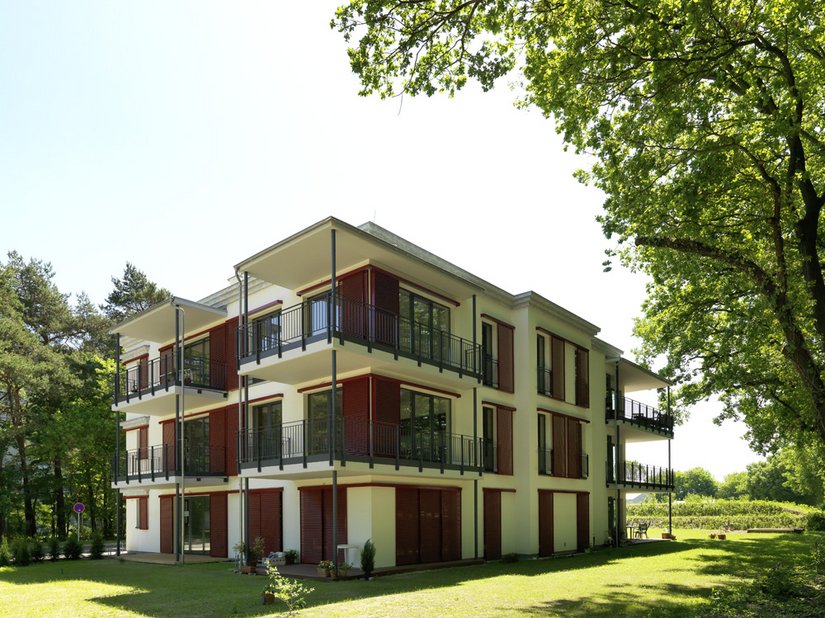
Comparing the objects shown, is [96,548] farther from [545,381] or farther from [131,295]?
[131,295]

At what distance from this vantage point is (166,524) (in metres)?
Result: 29.4

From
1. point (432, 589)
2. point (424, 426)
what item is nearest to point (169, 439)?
point (424, 426)

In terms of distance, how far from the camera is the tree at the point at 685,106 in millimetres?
12523

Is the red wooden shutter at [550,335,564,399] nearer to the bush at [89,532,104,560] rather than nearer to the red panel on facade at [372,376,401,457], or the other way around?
the red panel on facade at [372,376,401,457]

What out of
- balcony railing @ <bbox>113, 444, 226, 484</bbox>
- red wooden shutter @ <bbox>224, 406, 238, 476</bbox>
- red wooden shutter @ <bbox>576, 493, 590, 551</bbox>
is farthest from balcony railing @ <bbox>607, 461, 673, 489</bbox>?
balcony railing @ <bbox>113, 444, 226, 484</bbox>

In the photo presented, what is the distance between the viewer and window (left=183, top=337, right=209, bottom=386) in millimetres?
27533

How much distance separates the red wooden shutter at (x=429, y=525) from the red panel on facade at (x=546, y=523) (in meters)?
5.94

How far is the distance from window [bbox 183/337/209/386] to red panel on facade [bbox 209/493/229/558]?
4.28 m

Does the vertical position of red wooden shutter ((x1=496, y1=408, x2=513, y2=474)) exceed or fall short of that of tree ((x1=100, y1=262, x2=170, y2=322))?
it falls short

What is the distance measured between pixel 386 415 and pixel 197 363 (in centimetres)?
1073

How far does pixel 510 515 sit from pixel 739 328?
1000cm

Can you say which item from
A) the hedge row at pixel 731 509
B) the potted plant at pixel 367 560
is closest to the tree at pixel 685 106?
the potted plant at pixel 367 560

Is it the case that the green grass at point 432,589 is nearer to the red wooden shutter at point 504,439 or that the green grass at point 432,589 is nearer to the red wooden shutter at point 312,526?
the red wooden shutter at point 312,526

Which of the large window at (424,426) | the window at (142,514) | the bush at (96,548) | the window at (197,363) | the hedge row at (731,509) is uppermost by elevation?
the window at (197,363)
